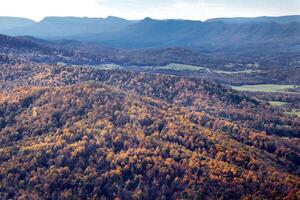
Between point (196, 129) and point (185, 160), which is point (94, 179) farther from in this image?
point (196, 129)

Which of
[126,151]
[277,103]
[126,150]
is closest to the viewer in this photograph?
[126,151]

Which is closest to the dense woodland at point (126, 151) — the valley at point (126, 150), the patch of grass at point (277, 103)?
the valley at point (126, 150)

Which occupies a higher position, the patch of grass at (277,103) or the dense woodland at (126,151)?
the dense woodland at (126,151)

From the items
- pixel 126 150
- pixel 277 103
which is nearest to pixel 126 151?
pixel 126 150

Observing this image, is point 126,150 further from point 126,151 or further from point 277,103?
point 277,103

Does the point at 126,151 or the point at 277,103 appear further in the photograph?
the point at 277,103

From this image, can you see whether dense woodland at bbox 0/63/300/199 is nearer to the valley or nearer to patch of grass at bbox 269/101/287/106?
the valley

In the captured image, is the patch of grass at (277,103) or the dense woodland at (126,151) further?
the patch of grass at (277,103)

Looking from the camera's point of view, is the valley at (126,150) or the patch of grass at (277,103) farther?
the patch of grass at (277,103)

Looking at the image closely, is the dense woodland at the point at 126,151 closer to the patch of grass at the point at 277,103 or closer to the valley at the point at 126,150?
the valley at the point at 126,150
